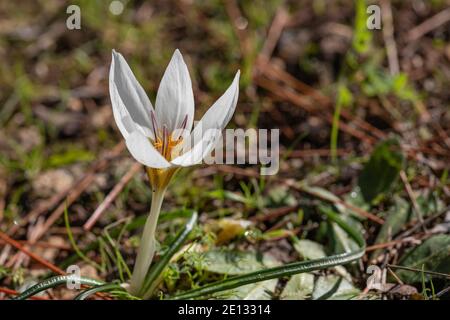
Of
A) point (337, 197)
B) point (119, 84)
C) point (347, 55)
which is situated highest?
point (347, 55)

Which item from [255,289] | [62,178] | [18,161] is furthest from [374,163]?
[18,161]

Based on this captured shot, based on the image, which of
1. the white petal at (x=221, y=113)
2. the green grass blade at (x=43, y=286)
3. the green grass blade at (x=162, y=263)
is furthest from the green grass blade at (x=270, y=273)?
the white petal at (x=221, y=113)

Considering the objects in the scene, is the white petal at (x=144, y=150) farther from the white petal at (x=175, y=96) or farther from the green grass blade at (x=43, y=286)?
the green grass blade at (x=43, y=286)

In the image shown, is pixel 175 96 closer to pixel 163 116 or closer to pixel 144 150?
pixel 163 116

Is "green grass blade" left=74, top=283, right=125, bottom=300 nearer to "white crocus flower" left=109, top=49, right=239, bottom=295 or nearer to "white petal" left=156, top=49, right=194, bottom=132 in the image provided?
"white crocus flower" left=109, top=49, right=239, bottom=295

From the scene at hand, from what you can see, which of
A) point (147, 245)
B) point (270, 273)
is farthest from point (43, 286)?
point (270, 273)

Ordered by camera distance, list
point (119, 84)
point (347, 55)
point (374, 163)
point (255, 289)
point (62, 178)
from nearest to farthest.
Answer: point (119, 84), point (255, 289), point (374, 163), point (62, 178), point (347, 55)

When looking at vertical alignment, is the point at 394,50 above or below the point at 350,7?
below

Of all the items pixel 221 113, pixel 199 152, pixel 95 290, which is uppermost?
pixel 221 113
